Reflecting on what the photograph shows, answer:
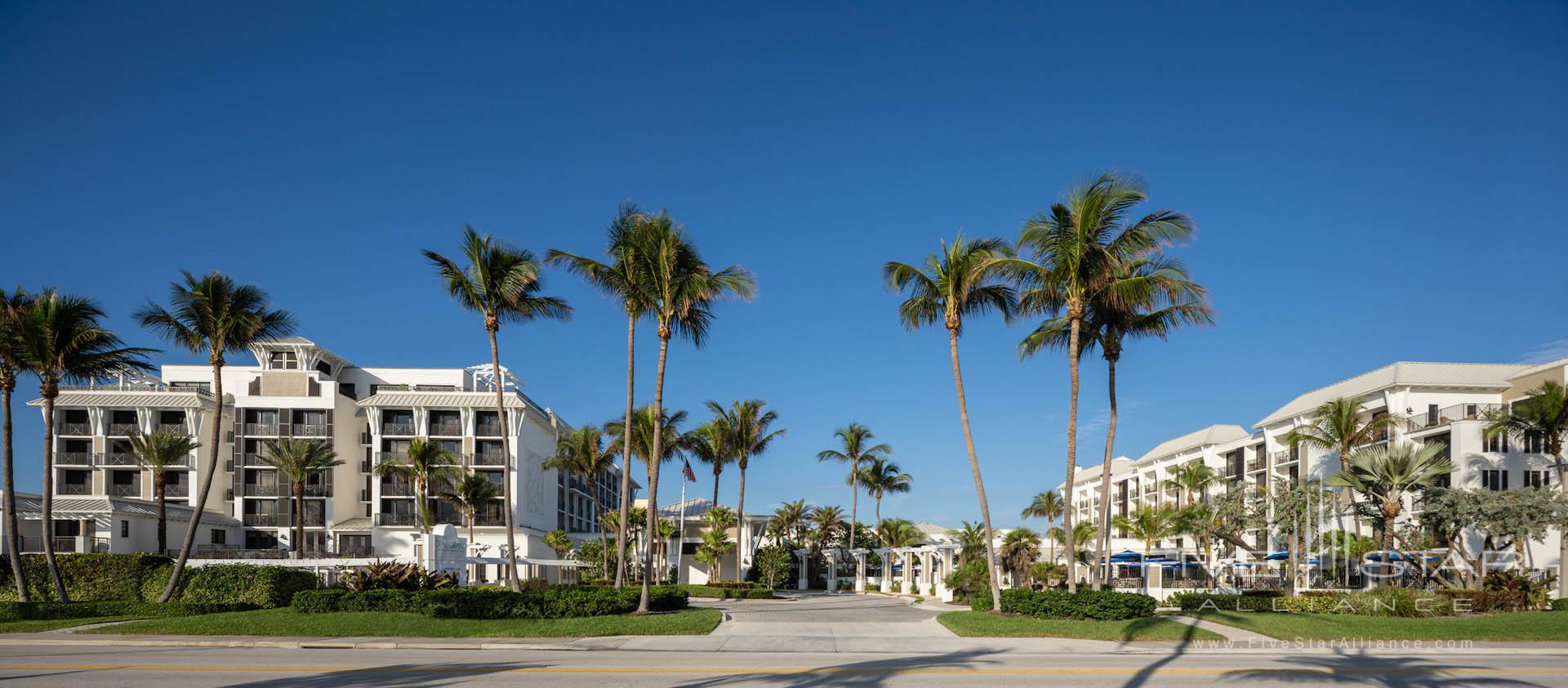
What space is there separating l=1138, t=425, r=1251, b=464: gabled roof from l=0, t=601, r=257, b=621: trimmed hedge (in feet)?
231

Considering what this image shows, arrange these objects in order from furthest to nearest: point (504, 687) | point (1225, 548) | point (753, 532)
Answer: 1. point (753, 532)
2. point (1225, 548)
3. point (504, 687)

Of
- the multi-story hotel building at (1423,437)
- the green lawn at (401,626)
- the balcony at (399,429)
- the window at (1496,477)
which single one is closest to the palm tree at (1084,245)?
the green lawn at (401,626)

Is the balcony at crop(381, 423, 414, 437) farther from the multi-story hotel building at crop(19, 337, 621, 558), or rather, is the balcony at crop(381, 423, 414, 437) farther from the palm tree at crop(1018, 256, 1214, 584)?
the palm tree at crop(1018, 256, 1214, 584)

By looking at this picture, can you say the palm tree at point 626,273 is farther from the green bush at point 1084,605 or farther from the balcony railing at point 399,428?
the balcony railing at point 399,428

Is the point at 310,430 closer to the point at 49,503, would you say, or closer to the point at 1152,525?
the point at 49,503

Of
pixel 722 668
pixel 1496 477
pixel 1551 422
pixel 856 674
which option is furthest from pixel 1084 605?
pixel 1496 477

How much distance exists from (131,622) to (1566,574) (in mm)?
47939

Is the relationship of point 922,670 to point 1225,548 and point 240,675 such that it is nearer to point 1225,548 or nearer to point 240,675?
point 240,675

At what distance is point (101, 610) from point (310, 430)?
4090cm

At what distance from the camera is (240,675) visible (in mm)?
16656

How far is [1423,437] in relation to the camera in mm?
53625

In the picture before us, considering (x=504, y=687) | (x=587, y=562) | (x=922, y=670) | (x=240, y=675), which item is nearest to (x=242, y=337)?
(x=240, y=675)

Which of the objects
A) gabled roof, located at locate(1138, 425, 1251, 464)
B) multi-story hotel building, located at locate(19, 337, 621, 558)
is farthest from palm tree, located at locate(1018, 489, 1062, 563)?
multi-story hotel building, located at locate(19, 337, 621, 558)

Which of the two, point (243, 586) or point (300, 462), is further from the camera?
point (300, 462)
